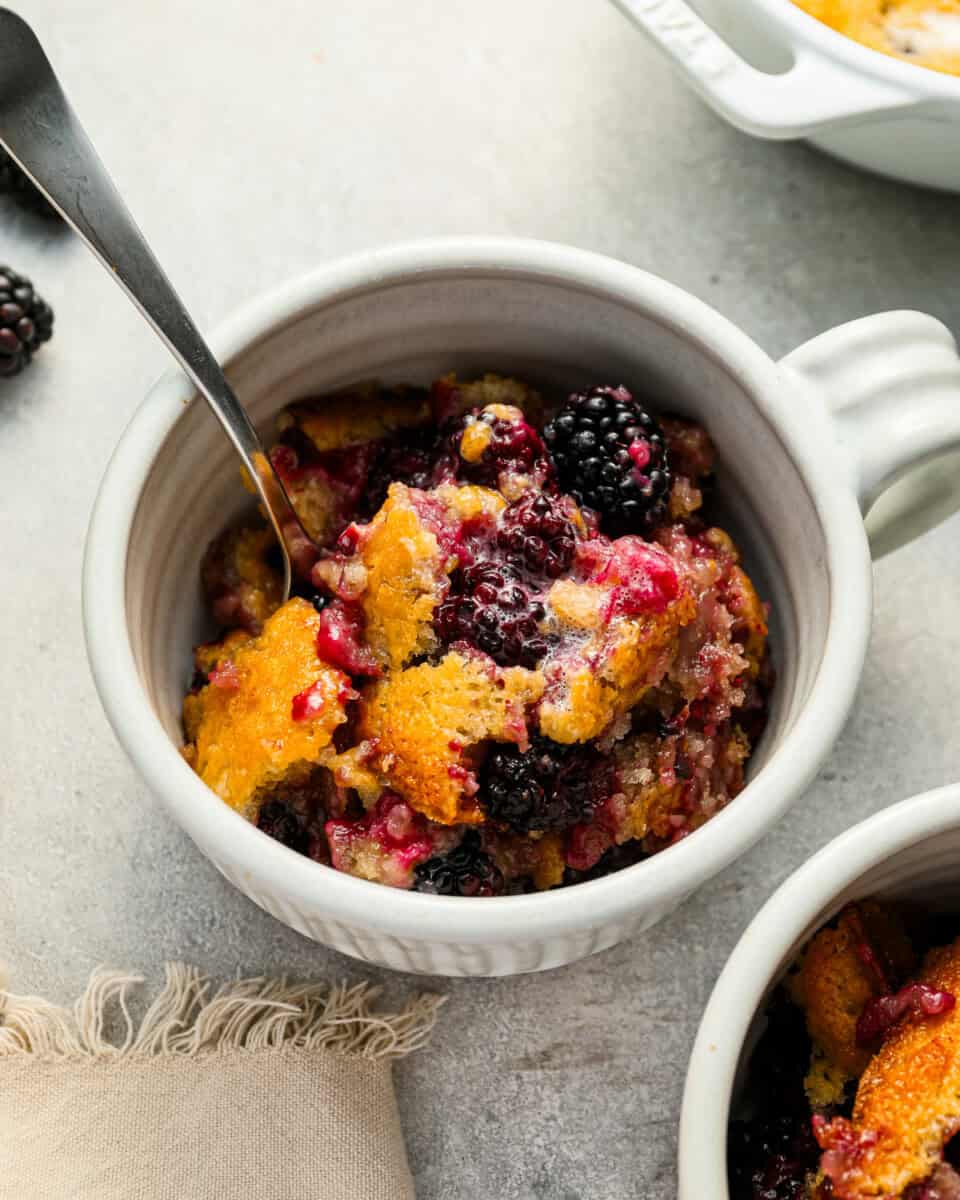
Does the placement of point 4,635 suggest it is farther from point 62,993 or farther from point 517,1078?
point 517,1078

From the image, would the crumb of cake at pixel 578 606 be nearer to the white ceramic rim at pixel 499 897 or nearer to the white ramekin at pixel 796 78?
the white ceramic rim at pixel 499 897

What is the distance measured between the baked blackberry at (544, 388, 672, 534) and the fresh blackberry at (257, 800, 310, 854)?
0.41 metres

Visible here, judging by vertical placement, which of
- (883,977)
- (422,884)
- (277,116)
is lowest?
(883,977)

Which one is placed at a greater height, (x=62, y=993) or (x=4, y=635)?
(x=4, y=635)

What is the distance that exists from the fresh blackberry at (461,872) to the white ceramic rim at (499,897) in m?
0.10

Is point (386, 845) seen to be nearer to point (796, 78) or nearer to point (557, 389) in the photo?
point (557, 389)

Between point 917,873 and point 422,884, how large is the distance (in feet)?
1.56

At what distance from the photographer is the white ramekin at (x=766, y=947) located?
129 centimetres

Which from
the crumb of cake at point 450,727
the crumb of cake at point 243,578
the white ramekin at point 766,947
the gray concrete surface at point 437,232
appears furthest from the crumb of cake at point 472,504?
the gray concrete surface at point 437,232

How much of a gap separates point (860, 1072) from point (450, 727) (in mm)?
518

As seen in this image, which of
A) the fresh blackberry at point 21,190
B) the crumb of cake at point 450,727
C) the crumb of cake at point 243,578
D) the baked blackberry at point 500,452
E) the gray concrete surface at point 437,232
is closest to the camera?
the crumb of cake at point 450,727

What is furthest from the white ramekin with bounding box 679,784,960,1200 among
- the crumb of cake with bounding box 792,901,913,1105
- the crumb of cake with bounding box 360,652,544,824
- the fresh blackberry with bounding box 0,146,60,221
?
the fresh blackberry with bounding box 0,146,60,221

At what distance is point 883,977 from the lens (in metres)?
1.48

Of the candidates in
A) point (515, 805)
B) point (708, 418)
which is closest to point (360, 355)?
point (708, 418)
